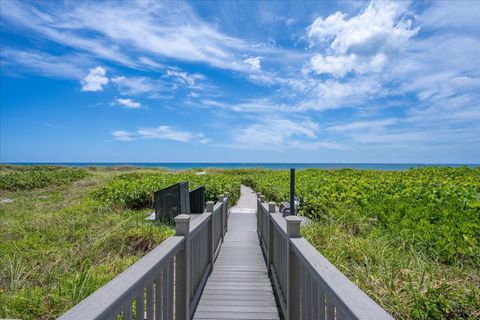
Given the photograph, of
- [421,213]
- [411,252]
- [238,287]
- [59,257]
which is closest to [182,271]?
[238,287]

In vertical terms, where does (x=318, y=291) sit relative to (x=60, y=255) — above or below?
above

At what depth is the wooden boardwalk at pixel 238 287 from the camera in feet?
12.8

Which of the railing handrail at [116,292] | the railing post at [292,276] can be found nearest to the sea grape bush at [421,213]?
the railing post at [292,276]

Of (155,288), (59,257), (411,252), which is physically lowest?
(59,257)

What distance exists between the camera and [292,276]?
320 centimetres

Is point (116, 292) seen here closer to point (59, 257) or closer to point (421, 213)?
point (59, 257)

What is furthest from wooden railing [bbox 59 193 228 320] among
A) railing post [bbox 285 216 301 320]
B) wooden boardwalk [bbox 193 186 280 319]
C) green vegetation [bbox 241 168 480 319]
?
green vegetation [bbox 241 168 480 319]

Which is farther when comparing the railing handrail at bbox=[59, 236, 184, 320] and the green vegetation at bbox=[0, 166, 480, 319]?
the green vegetation at bbox=[0, 166, 480, 319]

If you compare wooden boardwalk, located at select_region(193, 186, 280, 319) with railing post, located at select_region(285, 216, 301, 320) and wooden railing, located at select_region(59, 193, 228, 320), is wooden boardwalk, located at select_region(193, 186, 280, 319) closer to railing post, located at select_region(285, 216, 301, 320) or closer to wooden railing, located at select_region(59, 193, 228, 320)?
wooden railing, located at select_region(59, 193, 228, 320)

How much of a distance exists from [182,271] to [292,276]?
1.20 metres

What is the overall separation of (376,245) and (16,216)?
33.7 ft

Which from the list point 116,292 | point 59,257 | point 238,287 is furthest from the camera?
point 59,257

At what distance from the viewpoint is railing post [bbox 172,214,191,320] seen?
3.15 m

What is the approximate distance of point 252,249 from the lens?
700 centimetres
